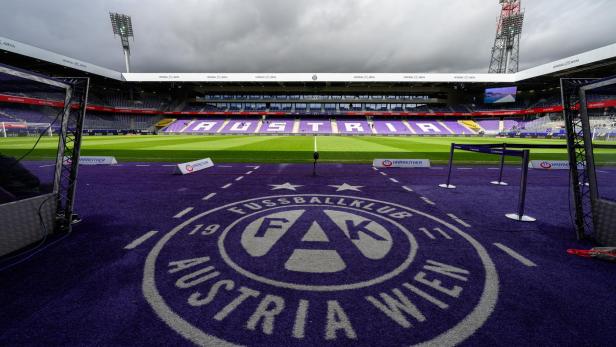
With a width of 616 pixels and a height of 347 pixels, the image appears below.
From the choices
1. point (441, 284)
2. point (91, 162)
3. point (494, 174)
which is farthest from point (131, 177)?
point (494, 174)

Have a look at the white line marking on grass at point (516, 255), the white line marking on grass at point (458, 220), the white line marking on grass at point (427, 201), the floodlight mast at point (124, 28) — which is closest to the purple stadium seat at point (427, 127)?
the white line marking on grass at point (427, 201)

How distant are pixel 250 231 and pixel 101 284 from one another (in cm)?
237

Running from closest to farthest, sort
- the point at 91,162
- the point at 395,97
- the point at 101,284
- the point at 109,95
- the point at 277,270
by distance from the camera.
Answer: the point at 101,284 → the point at 277,270 → the point at 91,162 → the point at 109,95 → the point at 395,97

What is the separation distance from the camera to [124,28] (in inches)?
2520

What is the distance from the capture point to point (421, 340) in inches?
96.1

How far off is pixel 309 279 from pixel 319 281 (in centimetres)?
15

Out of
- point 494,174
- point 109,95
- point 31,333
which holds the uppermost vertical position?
point 109,95

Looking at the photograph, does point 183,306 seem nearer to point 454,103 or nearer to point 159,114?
point 159,114

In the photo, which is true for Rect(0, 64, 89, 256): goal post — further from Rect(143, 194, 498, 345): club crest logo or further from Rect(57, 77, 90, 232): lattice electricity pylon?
Rect(143, 194, 498, 345): club crest logo

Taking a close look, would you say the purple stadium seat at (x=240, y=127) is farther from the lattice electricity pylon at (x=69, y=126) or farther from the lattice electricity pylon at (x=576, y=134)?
the lattice electricity pylon at (x=576, y=134)

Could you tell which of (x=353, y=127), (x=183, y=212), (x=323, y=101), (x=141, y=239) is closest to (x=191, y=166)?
(x=183, y=212)

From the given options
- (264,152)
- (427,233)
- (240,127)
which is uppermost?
(240,127)

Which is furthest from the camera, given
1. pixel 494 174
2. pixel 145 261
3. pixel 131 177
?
pixel 494 174

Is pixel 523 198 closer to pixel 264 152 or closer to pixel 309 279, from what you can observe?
pixel 309 279
